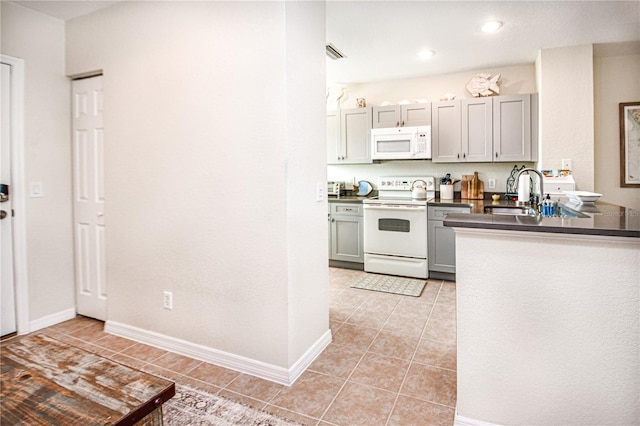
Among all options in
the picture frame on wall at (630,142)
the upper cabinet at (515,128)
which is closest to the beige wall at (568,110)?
the upper cabinet at (515,128)

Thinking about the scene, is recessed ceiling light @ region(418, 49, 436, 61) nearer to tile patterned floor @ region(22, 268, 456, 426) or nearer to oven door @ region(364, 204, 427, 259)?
oven door @ region(364, 204, 427, 259)

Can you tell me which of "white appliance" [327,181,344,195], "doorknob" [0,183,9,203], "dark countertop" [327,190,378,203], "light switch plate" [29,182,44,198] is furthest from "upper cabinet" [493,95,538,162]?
"doorknob" [0,183,9,203]

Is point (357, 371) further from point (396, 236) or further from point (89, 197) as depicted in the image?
point (89, 197)

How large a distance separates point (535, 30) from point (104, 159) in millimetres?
3842

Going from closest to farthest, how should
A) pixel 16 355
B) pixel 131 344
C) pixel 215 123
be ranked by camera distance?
pixel 16 355
pixel 215 123
pixel 131 344

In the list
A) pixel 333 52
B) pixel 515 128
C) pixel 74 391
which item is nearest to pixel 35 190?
pixel 74 391

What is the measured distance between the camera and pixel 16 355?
1.34m

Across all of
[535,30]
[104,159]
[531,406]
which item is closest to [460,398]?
[531,406]

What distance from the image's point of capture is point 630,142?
396cm

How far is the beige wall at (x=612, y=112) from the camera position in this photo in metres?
3.94

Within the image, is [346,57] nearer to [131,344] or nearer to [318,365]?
[318,365]

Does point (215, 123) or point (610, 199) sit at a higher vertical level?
Result: point (215, 123)

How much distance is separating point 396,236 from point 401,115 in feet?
5.02

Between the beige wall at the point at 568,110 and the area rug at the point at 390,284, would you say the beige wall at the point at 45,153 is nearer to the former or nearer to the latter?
the area rug at the point at 390,284
